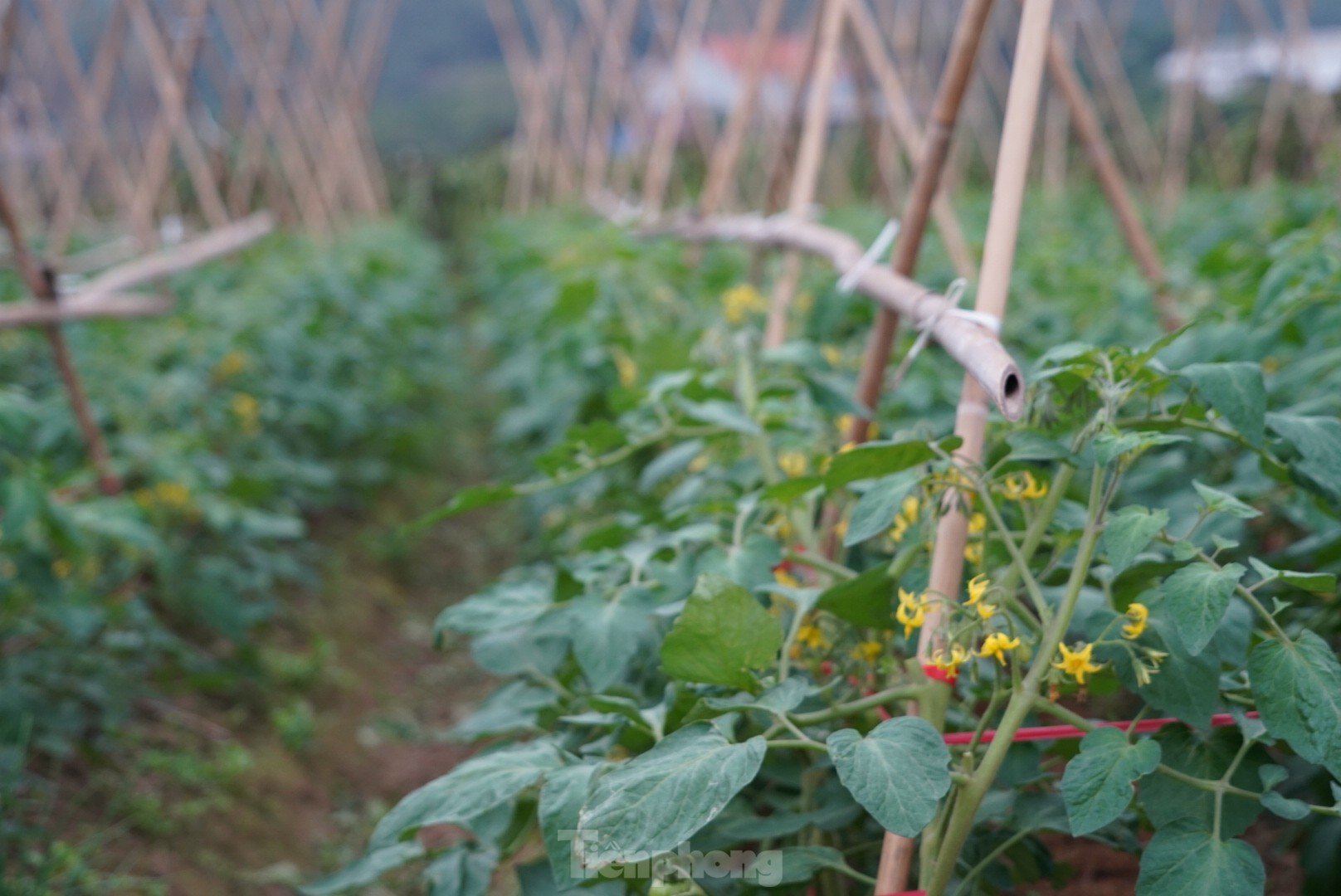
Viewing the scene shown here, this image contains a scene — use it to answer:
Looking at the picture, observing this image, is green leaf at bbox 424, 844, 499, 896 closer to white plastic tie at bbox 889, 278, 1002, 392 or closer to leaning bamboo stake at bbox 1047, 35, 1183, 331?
white plastic tie at bbox 889, 278, 1002, 392

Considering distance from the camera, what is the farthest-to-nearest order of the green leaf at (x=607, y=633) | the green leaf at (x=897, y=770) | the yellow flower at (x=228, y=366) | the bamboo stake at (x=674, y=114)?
1. the bamboo stake at (x=674, y=114)
2. the yellow flower at (x=228, y=366)
3. the green leaf at (x=607, y=633)
4. the green leaf at (x=897, y=770)

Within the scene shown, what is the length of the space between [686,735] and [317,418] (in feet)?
11.9

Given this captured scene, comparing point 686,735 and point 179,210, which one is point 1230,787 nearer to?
point 686,735

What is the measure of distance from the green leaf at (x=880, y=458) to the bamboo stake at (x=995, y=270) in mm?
48

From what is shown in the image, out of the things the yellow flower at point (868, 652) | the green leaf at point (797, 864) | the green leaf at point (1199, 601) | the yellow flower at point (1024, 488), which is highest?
the green leaf at point (1199, 601)

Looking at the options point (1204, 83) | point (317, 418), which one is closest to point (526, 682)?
point (317, 418)

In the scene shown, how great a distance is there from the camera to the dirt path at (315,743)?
2.43m

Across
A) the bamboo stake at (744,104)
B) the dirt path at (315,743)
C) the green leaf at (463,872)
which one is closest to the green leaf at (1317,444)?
the green leaf at (463,872)

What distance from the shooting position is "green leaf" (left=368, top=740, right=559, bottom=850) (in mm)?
1309

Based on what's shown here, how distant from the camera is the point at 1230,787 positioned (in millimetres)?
1149

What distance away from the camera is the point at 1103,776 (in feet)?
3.64

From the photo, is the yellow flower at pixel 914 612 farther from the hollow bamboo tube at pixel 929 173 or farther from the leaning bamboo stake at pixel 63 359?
the leaning bamboo stake at pixel 63 359

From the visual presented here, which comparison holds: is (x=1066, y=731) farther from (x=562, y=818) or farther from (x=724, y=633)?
(x=562, y=818)

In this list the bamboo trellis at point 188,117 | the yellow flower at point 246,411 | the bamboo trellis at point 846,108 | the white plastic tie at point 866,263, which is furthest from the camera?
the bamboo trellis at point 188,117
